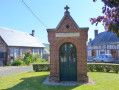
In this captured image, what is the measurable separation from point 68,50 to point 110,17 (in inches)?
197

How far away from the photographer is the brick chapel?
26.9ft

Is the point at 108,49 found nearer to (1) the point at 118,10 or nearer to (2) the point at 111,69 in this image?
(2) the point at 111,69

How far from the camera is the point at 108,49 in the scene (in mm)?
27625

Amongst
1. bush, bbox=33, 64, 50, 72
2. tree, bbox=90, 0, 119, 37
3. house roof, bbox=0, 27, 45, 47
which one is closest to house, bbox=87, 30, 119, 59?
house roof, bbox=0, 27, 45, 47

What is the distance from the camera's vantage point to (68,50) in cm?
840

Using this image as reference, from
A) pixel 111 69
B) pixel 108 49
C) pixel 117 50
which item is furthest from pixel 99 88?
pixel 108 49

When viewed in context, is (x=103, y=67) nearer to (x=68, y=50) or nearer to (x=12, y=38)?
(x=68, y=50)

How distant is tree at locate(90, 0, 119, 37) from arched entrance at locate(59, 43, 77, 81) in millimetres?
4781

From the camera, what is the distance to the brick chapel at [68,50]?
8195mm

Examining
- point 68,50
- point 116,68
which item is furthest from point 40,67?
point 116,68

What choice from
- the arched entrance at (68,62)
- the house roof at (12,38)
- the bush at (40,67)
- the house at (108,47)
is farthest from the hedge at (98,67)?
the house at (108,47)

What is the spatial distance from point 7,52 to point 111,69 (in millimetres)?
16201

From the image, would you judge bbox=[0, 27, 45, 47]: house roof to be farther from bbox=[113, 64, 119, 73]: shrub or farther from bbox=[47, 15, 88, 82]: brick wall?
bbox=[113, 64, 119, 73]: shrub

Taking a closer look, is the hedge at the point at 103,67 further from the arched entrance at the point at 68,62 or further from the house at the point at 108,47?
the house at the point at 108,47
